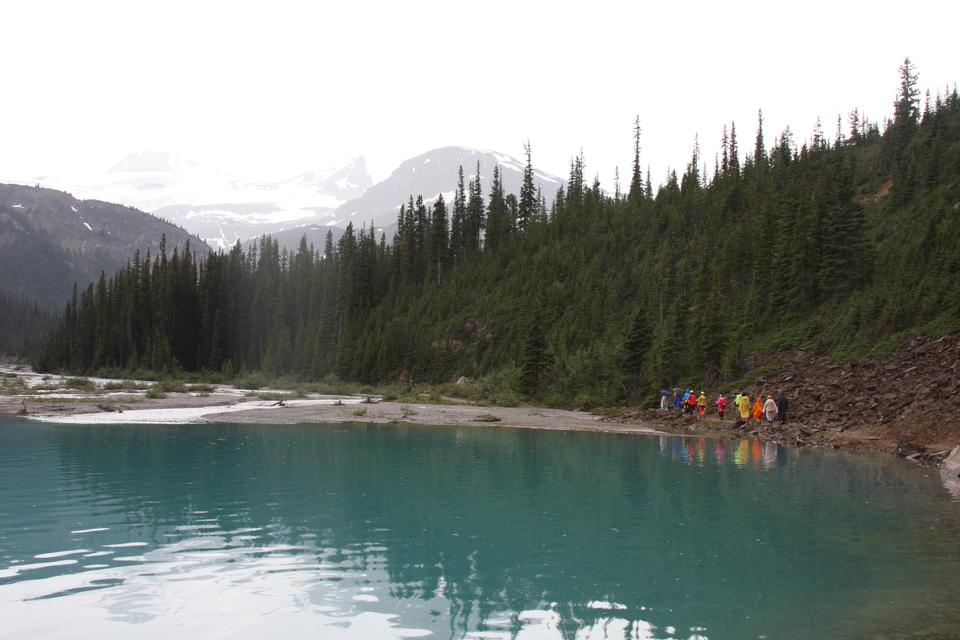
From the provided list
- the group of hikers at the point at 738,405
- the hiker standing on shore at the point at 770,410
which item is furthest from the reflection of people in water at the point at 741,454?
the group of hikers at the point at 738,405

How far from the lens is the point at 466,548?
567 inches

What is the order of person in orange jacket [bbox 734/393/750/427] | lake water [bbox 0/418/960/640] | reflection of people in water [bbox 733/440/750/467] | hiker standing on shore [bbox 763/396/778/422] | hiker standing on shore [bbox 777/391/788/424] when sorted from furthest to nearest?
person in orange jacket [bbox 734/393/750/427]
hiker standing on shore [bbox 763/396/778/422]
hiker standing on shore [bbox 777/391/788/424]
reflection of people in water [bbox 733/440/750/467]
lake water [bbox 0/418/960/640]

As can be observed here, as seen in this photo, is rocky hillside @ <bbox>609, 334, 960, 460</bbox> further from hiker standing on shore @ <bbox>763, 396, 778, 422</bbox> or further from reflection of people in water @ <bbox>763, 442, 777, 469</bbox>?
reflection of people in water @ <bbox>763, 442, 777, 469</bbox>

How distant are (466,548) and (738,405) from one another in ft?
110

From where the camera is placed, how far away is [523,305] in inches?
3351

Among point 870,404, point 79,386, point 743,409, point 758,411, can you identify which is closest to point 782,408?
point 758,411

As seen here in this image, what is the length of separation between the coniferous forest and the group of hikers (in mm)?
4621

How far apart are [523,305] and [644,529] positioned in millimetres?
69145

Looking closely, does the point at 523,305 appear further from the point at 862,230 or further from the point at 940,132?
the point at 940,132

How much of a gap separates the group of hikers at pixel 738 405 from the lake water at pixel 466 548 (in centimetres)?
1284

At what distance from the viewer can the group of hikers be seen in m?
40.1

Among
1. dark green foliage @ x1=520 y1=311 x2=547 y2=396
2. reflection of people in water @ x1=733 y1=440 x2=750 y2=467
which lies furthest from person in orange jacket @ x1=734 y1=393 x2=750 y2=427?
dark green foliage @ x1=520 y1=311 x2=547 y2=396

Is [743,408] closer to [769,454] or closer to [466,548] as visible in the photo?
[769,454]

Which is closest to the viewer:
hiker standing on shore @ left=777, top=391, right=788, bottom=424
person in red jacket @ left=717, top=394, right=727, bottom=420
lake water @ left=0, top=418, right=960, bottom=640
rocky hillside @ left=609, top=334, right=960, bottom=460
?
lake water @ left=0, top=418, right=960, bottom=640
